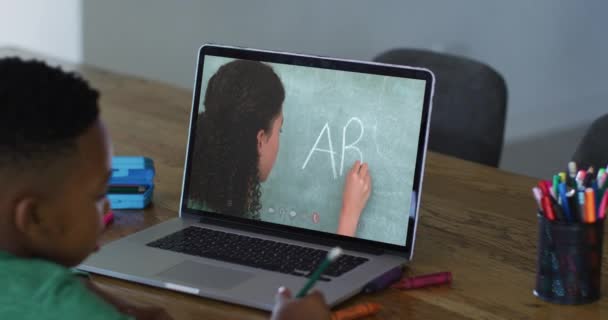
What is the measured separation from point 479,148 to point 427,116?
85cm

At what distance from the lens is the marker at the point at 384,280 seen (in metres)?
1.14

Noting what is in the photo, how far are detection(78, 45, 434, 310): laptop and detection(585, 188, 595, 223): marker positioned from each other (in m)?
0.23

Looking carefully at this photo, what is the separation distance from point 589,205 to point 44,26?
86.9 inches

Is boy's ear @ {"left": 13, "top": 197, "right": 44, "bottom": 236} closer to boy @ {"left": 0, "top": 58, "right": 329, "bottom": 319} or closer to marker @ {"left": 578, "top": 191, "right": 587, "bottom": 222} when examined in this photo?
boy @ {"left": 0, "top": 58, "right": 329, "bottom": 319}

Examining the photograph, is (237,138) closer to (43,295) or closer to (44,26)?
(43,295)

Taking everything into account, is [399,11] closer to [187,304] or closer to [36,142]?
[187,304]

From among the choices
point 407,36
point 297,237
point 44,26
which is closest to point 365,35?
point 407,36

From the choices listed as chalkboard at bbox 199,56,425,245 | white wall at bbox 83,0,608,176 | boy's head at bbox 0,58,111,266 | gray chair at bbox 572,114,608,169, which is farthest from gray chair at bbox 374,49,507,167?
boy's head at bbox 0,58,111,266

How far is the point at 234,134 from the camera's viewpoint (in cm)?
135

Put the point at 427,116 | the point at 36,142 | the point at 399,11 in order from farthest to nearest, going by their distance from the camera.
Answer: the point at 399,11
the point at 427,116
the point at 36,142

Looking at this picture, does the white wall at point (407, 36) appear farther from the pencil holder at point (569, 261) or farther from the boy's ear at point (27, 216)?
the boy's ear at point (27, 216)

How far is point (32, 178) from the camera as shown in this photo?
83cm

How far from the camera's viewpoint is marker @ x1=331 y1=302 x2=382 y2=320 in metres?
1.07

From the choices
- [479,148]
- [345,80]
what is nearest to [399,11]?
[479,148]
